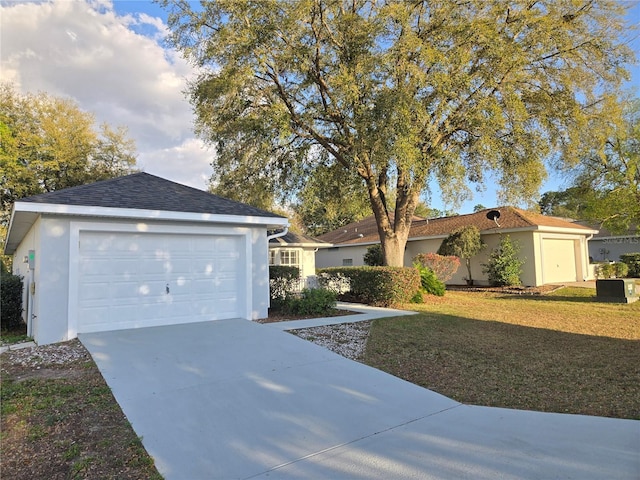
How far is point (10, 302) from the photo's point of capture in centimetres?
1032

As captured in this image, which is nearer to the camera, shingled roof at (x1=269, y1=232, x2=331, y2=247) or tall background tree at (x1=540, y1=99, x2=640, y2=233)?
tall background tree at (x1=540, y1=99, x2=640, y2=233)

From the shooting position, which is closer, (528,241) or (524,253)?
(528,241)

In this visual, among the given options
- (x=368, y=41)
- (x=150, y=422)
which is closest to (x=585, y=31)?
(x=368, y=41)

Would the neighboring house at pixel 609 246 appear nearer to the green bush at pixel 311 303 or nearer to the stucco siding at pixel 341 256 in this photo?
the stucco siding at pixel 341 256

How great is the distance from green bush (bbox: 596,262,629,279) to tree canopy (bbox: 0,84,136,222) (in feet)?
101

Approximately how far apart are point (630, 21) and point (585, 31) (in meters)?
1.67

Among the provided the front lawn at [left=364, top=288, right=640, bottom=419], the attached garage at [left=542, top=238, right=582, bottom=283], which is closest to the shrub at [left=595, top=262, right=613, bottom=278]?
the attached garage at [left=542, top=238, right=582, bottom=283]

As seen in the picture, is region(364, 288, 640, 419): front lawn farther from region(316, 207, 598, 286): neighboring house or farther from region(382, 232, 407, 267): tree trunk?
region(316, 207, 598, 286): neighboring house

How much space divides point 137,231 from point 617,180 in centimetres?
1989

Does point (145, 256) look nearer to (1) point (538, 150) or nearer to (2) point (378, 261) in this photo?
(1) point (538, 150)

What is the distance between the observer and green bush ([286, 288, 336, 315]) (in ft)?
33.5

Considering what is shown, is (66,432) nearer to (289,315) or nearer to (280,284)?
(289,315)

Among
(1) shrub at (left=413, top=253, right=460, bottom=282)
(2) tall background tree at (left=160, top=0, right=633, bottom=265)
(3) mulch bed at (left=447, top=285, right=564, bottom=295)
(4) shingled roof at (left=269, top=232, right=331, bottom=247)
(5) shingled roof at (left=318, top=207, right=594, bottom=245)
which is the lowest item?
(3) mulch bed at (left=447, top=285, right=564, bottom=295)

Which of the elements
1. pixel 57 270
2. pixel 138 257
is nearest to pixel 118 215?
pixel 138 257
